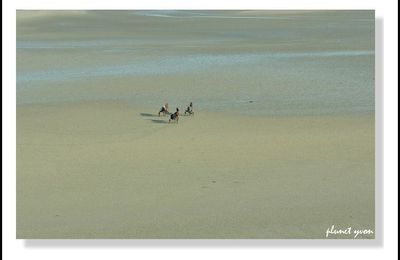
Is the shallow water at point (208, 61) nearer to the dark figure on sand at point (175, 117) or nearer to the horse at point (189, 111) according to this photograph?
the horse at point (189, 111)

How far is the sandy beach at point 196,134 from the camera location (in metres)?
7.55

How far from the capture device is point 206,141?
29.6 feet

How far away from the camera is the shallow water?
10.5 m

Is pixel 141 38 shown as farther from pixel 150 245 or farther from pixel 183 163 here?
pixel 150 245

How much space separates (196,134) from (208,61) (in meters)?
3.55

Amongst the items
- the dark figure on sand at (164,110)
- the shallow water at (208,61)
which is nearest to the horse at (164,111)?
the dark figure on sand at (164,110)

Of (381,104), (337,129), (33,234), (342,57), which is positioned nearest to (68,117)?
(33,234)

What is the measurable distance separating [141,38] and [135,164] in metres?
5.44

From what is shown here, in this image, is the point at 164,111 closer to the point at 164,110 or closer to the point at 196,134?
the point at 164,110

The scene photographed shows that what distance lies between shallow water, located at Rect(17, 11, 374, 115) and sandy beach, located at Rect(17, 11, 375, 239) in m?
0.04

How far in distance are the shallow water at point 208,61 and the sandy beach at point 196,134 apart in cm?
4

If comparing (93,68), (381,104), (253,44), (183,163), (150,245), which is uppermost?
(253,44)

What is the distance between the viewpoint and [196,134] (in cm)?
923

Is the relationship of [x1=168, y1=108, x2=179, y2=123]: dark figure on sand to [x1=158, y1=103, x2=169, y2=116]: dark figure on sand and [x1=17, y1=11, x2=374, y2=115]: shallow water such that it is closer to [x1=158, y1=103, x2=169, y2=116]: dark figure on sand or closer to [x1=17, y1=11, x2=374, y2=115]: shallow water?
[x1=158, y1=103, x2=169, y2=116]: dark figure on sand
